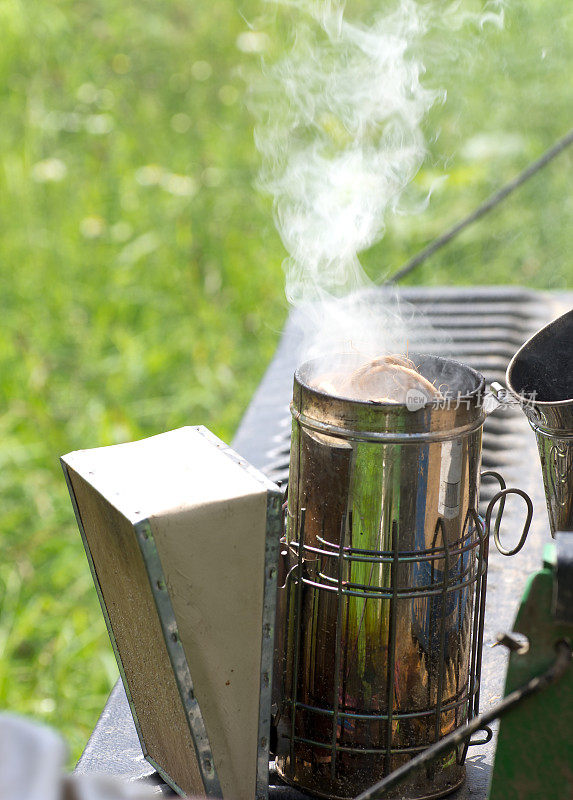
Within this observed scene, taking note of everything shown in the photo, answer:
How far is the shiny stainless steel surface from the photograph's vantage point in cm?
136

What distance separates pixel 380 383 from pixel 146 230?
416 cm

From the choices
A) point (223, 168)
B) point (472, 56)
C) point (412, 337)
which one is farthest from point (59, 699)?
point (472, 56)

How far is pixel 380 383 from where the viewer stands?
53.0 inches

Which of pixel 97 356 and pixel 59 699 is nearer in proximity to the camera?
pixel 59 699

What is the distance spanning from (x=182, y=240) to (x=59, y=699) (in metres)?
2.77

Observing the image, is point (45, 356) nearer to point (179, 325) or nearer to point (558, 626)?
point (179, 325)

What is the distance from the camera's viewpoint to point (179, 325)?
4.91m

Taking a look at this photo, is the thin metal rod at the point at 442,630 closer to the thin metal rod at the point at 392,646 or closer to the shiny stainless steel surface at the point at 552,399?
the thin metal rod at the point at 392,646

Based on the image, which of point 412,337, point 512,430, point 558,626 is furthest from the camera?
point 412,337

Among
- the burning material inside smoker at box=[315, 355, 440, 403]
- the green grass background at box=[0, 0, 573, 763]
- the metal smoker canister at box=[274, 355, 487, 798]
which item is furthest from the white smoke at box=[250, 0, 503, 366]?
the green grass background at box=[0, 0, 573, 763]

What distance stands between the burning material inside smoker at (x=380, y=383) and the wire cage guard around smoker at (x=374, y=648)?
8cm

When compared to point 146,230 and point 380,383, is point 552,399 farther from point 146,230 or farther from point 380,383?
point 146,230

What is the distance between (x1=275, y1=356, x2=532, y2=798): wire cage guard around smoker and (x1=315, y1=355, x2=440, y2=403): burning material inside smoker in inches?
3.0

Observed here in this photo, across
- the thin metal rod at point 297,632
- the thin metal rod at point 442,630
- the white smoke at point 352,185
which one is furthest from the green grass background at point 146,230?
the thin metal rod at point 442,630
